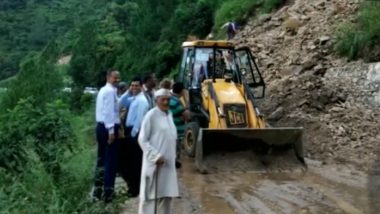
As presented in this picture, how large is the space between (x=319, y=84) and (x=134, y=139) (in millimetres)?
8752

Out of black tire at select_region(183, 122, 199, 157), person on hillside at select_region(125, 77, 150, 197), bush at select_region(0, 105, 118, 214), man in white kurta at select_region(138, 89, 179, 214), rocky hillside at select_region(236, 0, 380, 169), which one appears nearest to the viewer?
man in white kurta at select_region(138, 89, 179, 214)

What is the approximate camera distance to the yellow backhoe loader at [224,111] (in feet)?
40.3

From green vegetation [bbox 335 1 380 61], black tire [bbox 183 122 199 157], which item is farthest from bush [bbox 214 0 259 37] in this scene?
black tire [bbox 183 122 199 157]

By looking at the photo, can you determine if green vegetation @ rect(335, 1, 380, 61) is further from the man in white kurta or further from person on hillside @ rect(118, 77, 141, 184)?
the man in white kurta

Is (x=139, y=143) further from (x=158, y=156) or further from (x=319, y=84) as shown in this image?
(x=319, y=84)

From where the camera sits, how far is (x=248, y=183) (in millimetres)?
11039

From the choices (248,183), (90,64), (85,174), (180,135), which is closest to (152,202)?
(85,174)

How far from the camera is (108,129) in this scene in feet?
27.5

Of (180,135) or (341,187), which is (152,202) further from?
(180,135)

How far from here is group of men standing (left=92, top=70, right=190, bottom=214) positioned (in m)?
7.04

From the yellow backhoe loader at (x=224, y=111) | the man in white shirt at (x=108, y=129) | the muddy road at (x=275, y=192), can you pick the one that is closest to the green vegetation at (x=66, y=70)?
the man in white shirt at (x=108, y=129)

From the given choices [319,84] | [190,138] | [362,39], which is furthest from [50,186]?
[362,39]

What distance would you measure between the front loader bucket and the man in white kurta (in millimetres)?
4943

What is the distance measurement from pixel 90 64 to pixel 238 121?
158ft
